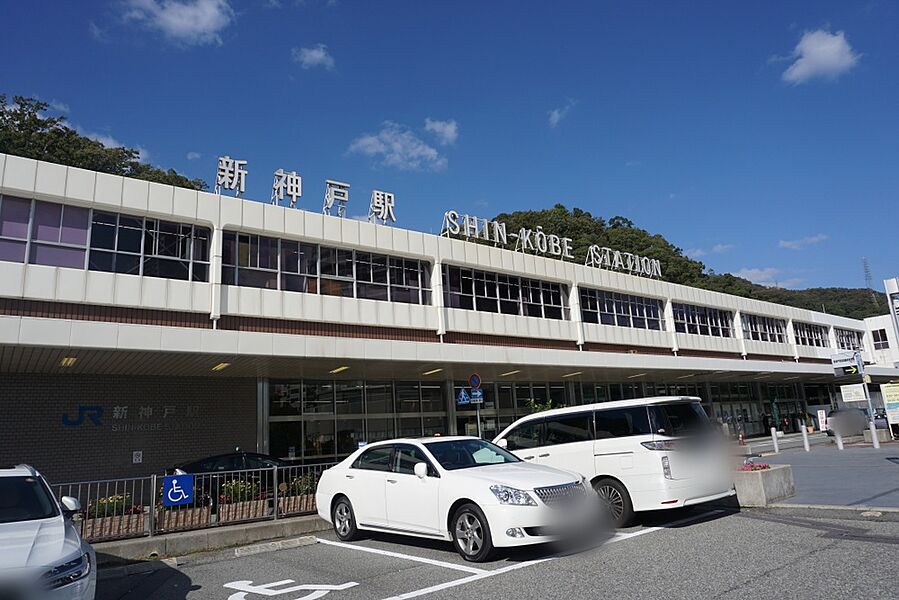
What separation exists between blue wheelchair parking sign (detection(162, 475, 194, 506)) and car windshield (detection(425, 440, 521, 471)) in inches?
173

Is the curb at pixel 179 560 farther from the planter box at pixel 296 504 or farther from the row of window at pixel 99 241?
the row of window at pixel 99 241

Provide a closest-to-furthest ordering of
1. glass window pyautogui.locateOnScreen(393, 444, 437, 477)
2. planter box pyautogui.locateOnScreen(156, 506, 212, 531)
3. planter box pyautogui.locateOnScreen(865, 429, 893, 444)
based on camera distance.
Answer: glass window pyautogui.locateOnScreen(393, 444, 437, 477) < planter box pyautogui.locateOnScreen(156, 506, 212, 531) < planter box pyautogui.locateOnScreen(865, 429, 893, 444)

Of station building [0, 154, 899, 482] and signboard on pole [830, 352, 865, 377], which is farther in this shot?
signboard on pole [830, 352, 865, 377]

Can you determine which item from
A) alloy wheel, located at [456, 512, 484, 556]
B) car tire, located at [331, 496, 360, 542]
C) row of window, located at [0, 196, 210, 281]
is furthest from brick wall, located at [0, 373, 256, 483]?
alloy wheel, located at [456, 512, 484, 556]

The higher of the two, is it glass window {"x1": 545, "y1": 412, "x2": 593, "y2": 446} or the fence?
glass window {"x1": 545, "y1": 412, "x2": 593, "y2": 446}

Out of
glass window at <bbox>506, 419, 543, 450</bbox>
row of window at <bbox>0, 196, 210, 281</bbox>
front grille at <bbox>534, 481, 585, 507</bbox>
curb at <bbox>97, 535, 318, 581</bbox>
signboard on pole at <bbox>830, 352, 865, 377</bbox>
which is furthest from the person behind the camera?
signboard on pole at <bbox>830, 352, 865, 377</bbox>

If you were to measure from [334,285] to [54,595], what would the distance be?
50.3 feet

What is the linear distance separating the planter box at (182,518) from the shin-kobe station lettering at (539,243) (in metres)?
16.5

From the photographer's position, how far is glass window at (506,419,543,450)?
38.5ft

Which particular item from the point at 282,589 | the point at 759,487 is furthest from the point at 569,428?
the point at 282,589

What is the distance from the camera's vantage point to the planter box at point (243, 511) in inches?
437

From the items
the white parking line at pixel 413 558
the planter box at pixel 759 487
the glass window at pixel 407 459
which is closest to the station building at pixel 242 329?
the white parking line at pixel 413 558

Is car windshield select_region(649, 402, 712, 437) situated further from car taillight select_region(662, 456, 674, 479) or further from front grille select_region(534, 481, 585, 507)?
front grille select_region(534, 481, 585, 507)

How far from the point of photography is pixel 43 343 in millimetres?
13156
